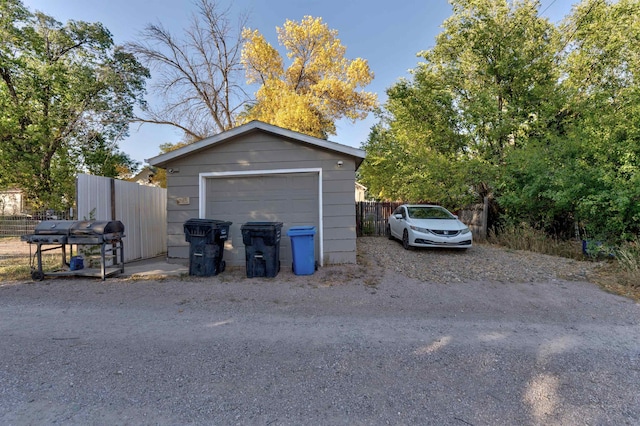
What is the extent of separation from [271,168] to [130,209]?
4078 millimetres

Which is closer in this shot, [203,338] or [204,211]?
[203,338]

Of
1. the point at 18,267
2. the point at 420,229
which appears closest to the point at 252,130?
the point at 420,229

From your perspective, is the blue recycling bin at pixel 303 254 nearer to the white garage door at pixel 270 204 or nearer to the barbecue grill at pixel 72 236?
the white garage door at pixel 270 204

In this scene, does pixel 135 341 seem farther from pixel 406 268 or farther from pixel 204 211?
pixel 406 268

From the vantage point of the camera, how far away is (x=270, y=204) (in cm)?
673

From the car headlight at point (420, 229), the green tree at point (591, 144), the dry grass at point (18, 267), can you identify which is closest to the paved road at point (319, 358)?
the dry grass at point (18, 267)

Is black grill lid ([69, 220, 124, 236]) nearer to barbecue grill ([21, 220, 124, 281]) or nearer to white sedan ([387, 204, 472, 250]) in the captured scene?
barbecue grill ([21, 220, 124, 281])

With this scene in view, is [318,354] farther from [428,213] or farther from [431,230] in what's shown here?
[428,213]

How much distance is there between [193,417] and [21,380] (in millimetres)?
1723

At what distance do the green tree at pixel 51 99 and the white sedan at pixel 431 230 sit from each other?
1379 cm

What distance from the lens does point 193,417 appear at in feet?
6.39

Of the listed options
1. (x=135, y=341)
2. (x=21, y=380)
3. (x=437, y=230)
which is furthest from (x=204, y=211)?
(x=437, y=230)

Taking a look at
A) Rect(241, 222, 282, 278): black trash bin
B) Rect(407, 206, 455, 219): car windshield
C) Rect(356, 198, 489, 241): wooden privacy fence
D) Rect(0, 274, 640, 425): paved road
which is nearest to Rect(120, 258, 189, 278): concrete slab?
Rect(0, 274, 640, 425): paved road

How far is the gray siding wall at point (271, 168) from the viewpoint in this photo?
654 cm
